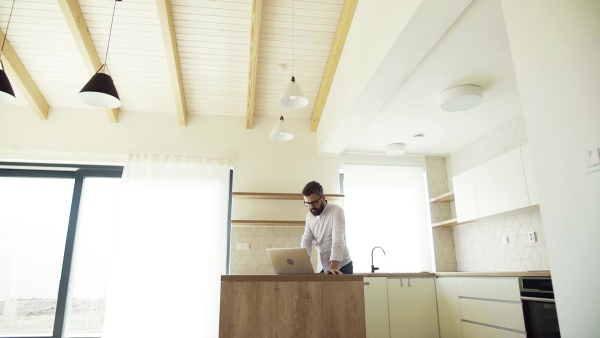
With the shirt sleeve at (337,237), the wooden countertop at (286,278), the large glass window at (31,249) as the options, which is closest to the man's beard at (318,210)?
the shirt sleeve at (337,237)

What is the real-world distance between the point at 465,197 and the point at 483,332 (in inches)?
59.3

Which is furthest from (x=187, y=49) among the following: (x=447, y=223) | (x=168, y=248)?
(x=447, y=223)

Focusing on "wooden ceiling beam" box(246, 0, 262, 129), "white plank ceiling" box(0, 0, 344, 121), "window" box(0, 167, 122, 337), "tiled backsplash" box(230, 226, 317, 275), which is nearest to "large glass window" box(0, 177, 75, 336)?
"window" box(0, 167, 122, 337)

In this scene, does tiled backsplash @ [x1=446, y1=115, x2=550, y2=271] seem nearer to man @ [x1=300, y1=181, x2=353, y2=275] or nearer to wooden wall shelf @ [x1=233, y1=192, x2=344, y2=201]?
wooden wall shelf @ [x1=233, y1=192, x2=344, y2=201]

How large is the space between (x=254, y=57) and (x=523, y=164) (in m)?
2.77

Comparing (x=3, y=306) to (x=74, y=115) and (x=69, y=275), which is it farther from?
(x=74, y=115)

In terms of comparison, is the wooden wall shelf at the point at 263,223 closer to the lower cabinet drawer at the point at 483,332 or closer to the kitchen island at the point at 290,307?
the lower cabinet drawer at the point at 483,332

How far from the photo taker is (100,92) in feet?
9.07

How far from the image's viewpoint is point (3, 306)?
4371 millimetres

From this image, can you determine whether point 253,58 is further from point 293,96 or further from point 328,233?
point 328,233

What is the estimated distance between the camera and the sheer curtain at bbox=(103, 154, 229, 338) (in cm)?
417

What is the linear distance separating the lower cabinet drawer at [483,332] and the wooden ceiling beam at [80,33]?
4.50 m

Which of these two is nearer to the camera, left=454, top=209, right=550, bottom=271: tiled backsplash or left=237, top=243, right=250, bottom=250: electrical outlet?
left=454, top=209, right=550, bottom=271: tiled backsplash

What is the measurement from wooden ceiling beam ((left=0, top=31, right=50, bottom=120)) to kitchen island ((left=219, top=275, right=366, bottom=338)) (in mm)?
3579
